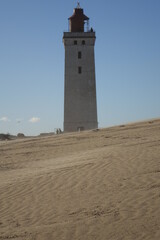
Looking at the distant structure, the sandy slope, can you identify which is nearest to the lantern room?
the distant structure

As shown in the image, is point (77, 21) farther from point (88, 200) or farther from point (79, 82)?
point (88, 200)

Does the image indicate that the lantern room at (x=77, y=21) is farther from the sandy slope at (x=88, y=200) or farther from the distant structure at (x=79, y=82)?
the sandy slope at (x=88, y=200)

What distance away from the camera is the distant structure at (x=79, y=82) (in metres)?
30.4

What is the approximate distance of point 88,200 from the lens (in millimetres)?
6043

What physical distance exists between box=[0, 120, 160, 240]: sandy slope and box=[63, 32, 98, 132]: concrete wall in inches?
810

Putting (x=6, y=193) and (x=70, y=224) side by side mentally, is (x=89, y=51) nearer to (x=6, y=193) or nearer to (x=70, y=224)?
(x=6, y=193)

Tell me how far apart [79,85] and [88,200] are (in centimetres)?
2545

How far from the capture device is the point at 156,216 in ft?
16.1

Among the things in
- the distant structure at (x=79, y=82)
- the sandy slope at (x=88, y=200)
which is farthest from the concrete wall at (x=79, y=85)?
the sandy slope at (x=88, y=200)

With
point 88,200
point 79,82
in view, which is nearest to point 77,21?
point 79,82

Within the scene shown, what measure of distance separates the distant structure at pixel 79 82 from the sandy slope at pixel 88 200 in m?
20.6

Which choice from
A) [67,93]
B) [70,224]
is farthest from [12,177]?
[67,93]

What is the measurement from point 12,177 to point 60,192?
2.51 metres

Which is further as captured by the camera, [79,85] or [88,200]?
[79,85]
